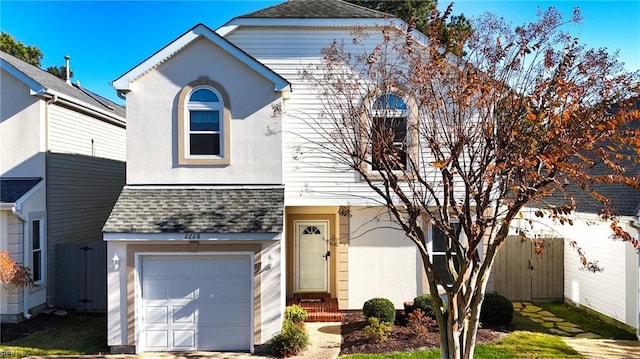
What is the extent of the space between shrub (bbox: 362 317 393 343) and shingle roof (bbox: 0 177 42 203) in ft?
32.4

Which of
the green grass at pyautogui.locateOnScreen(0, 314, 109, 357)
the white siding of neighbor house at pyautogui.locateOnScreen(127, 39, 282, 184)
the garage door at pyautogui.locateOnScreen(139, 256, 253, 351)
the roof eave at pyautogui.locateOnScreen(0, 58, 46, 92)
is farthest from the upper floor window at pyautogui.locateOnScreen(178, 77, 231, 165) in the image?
the roof eave at pyautogui.locateOnScreen(0, 58, 46, 92)

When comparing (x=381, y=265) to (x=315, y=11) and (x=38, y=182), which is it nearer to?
(x=315, y=11)

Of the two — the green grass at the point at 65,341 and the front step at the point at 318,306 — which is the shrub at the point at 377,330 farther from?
the green grass at the point at 65,341

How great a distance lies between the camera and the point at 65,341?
970 centimetres

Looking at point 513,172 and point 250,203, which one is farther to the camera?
point 250,203

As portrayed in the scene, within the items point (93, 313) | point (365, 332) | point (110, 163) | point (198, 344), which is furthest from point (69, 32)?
point (365, 332)

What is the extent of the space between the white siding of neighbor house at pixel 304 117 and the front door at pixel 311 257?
1283 mm

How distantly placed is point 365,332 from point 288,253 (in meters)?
3.80

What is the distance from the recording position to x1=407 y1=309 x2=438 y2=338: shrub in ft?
31.0

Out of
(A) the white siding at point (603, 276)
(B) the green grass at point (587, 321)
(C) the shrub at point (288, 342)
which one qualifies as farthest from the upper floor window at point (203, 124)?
(B) the green grass at point (587, 321)

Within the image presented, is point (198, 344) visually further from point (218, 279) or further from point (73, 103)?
point (73, 103)

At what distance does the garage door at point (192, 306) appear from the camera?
9297 millimetres

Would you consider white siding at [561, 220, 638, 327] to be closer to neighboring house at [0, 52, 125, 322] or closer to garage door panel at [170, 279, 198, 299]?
garage door panel at [170, 279, 198, 299]

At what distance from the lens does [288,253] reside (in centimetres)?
1237
